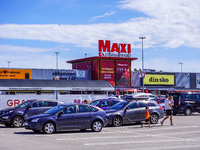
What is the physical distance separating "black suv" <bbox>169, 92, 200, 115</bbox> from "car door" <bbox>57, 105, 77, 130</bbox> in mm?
16116

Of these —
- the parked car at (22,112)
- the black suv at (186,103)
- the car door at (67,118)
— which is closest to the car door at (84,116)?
the car door at (67,118)

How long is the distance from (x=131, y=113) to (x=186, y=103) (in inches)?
461

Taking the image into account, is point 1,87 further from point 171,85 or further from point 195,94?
point 171,85

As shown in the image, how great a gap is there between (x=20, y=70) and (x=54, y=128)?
57019 millimetres

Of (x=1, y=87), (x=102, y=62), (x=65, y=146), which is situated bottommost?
(x=65, y=146)

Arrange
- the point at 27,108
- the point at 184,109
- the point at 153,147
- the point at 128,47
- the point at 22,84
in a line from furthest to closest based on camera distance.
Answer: the point at 128,47 → the point at 22,84 → the point at 184,109 → the point at 27,108 → the point at 153,147

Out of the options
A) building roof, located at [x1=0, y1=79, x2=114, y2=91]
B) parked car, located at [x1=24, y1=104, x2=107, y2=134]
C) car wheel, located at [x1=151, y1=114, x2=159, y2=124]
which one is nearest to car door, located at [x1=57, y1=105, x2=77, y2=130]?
parked car, located at [x1=24, y1=104, x2=107, y2=134]

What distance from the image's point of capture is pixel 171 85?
289 feet

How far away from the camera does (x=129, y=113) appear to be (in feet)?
71.2

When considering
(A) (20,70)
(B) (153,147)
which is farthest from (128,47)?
(B) (153,147)

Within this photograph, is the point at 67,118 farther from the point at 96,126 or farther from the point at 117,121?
the point at 117,121

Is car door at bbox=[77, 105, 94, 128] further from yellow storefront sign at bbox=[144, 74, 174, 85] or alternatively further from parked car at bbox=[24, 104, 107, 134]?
yellow storefront sign at bbox=[144, 74, 174, 85]

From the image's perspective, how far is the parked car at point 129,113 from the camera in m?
21.3

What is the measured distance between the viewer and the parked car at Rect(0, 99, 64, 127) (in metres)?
21.2
